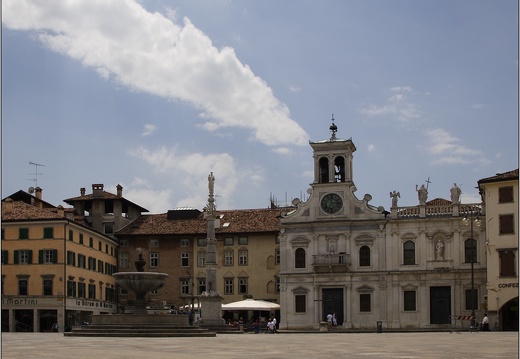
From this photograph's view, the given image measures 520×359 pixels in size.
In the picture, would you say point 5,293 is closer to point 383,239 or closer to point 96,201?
point 96,201

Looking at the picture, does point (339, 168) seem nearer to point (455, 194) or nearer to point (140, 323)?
point (455, 194)

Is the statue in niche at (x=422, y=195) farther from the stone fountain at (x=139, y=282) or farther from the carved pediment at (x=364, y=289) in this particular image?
the stone fountain at (x=139, y=282)

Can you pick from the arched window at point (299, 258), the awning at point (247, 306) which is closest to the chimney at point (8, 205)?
the awning at point (247, 306)

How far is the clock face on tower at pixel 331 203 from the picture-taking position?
64.8 metres

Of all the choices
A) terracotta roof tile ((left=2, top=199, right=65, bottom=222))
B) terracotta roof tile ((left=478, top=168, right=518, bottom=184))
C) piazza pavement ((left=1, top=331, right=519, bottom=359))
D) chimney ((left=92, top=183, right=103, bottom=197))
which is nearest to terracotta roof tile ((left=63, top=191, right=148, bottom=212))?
chimney ((left=92, top=183, right=103, bottom=197))

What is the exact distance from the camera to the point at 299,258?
215ft

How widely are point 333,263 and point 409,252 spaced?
5483 mm

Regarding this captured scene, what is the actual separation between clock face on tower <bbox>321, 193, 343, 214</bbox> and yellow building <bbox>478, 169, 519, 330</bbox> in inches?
480

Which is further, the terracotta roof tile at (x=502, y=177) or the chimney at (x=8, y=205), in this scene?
the chimney at (x=8, y=205)

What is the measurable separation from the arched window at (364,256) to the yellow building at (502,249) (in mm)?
10508

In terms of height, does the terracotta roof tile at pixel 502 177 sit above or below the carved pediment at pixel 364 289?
above

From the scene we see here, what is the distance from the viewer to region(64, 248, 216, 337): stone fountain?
104ft

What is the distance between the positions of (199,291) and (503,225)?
2728 centimetres

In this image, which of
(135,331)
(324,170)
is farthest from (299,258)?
(135,331)
